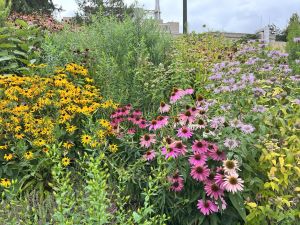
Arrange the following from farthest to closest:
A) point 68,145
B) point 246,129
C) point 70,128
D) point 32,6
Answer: point 32,6 → point 70,128 → point 68,145 → point 246,129

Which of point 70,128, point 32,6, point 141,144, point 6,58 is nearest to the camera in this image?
point 141,144

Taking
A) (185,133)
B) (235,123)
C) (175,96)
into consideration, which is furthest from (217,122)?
(175,96)

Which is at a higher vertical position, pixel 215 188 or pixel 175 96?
pixel 175 96

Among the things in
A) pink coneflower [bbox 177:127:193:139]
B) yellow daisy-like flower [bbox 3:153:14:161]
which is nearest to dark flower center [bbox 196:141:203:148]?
pink coneflower [bbox 177:127:193:139]

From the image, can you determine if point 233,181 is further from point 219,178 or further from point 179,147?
point 179,147

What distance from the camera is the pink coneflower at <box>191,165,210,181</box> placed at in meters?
2.53

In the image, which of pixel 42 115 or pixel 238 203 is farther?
pixel 42 115

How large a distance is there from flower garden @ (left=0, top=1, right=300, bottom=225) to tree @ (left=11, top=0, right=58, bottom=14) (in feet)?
43.1

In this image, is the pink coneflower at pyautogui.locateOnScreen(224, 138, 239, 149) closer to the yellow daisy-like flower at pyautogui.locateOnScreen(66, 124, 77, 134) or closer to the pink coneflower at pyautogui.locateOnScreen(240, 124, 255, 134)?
the pink coneflower at pyautogui.locateOnScreen(240, 124, 255, 134)

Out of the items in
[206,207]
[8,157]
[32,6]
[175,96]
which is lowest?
[206,207]

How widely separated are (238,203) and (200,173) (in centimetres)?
32

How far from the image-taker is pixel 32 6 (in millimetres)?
18781

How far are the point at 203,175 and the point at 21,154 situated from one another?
1.52m

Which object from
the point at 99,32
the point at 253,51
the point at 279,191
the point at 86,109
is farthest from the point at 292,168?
the point at 99,32
